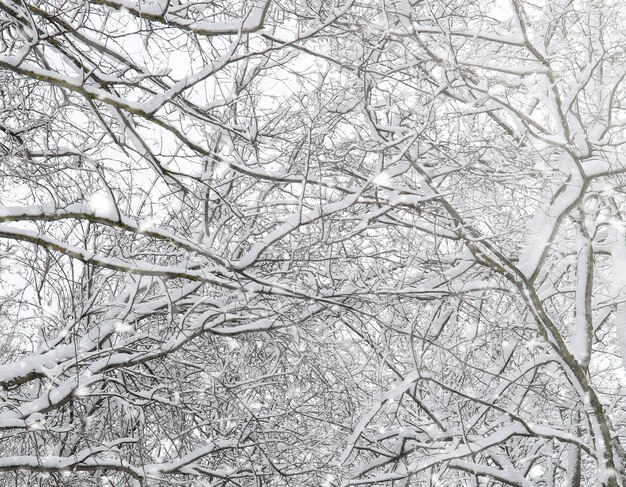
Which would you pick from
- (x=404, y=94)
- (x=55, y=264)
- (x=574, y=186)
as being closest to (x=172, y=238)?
(x=55, y=264)

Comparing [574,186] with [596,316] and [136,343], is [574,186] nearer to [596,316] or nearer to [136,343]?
[596,316]

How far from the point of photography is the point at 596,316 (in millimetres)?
6734

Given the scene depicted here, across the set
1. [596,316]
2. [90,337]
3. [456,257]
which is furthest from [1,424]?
[596,316]

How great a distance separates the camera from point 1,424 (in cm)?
391

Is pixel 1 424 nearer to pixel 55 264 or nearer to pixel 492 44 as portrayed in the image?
pixel 55 264

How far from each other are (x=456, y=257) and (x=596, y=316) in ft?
8.63

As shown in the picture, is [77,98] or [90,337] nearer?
[77,98]

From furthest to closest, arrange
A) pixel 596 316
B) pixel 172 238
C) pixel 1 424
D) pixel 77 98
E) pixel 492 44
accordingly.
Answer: pixel 596 316 < pixel 492 44 < pixel 77 98 < pixel 1 424 < pixel 172 238

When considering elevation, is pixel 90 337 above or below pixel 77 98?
below

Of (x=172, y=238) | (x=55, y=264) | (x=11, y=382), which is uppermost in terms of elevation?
(x=172, y=238)

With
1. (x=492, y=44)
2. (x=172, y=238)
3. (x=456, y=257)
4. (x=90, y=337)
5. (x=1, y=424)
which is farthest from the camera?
(x=492, y=44)

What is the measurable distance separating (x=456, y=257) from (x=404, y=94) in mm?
1334

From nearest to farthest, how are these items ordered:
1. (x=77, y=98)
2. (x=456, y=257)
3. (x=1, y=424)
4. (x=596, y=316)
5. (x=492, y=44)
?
(x=1, y=424), (x=77, y=98), (x=456, y=257), (x=492, y=44), (x=596, y=316)

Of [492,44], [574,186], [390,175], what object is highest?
[492,44]
